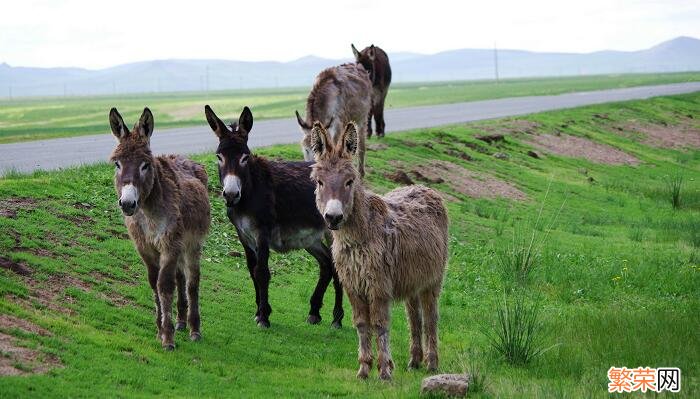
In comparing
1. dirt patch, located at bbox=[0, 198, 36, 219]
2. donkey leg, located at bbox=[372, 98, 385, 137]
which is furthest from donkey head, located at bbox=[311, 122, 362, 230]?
donkey leg, located at bbox=[372, 98, 385, 137]

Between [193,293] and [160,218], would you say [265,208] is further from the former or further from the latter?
[160,218]

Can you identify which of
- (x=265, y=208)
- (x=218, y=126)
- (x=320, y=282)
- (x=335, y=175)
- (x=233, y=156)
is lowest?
(x=320, y=282)

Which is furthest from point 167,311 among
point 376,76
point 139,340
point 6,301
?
point 376,76

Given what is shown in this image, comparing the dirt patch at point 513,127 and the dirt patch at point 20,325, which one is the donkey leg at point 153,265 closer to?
the dirt patch at point 20,325

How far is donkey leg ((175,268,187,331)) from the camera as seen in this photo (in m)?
10.8

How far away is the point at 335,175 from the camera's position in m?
9.40

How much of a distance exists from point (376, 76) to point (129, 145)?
14316mm

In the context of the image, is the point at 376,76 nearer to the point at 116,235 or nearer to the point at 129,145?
the point at 116,235

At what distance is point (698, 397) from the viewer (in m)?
9.10

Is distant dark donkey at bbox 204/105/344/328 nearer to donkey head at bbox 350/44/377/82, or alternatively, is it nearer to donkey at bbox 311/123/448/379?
donkey at bbox 311/123/448/379

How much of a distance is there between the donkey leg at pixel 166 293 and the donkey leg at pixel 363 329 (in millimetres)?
1996

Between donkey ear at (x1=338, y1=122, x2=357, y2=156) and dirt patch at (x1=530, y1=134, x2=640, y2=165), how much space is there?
23.9 meters

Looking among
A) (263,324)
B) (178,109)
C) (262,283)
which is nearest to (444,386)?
(263,324)

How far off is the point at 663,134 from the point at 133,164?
36351 mm
